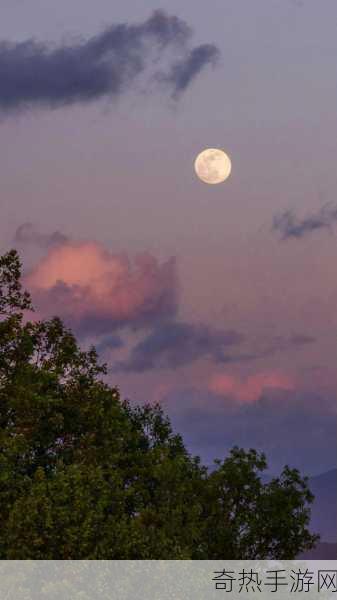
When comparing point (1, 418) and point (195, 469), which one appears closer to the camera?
point (1, 418)

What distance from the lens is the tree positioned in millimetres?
31438

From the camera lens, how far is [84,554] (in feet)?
105

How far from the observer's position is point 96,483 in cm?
3247

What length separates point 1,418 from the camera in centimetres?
3538

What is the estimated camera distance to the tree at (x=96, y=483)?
31.4 m

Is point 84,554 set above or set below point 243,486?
below
